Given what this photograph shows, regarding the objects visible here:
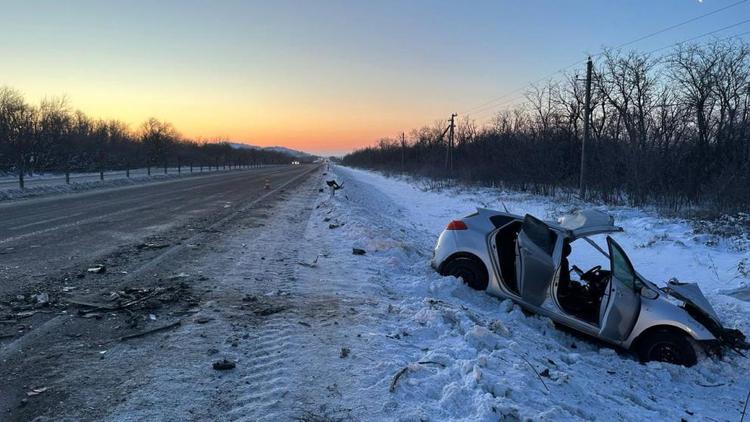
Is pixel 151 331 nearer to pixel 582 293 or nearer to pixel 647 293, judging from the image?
pixel 582 293

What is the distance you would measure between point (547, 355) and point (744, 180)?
15989 millimetres

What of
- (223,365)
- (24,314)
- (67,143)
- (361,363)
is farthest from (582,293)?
(67,143)

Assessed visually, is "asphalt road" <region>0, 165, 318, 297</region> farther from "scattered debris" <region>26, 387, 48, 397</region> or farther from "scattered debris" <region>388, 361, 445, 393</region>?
"scattered debris" <region>388, 361, 445, 393</region>

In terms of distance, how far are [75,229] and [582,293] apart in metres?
11.9

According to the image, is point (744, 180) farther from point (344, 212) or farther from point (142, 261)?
point (142, 261)

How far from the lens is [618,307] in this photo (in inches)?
232

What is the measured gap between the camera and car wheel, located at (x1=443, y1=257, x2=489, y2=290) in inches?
286

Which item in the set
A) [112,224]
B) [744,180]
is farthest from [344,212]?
[744,180]

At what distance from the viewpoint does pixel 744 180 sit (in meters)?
16.6

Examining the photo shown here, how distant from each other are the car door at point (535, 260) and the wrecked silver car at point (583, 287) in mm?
13

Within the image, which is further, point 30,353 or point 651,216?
point 651,216

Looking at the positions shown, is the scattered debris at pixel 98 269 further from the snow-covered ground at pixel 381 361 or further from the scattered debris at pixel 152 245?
the scattered debris at pixel 152 245

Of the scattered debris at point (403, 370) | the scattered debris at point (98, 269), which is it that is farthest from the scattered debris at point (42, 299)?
the scattered debris at point (403, 370)

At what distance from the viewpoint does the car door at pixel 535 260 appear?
6.45m
